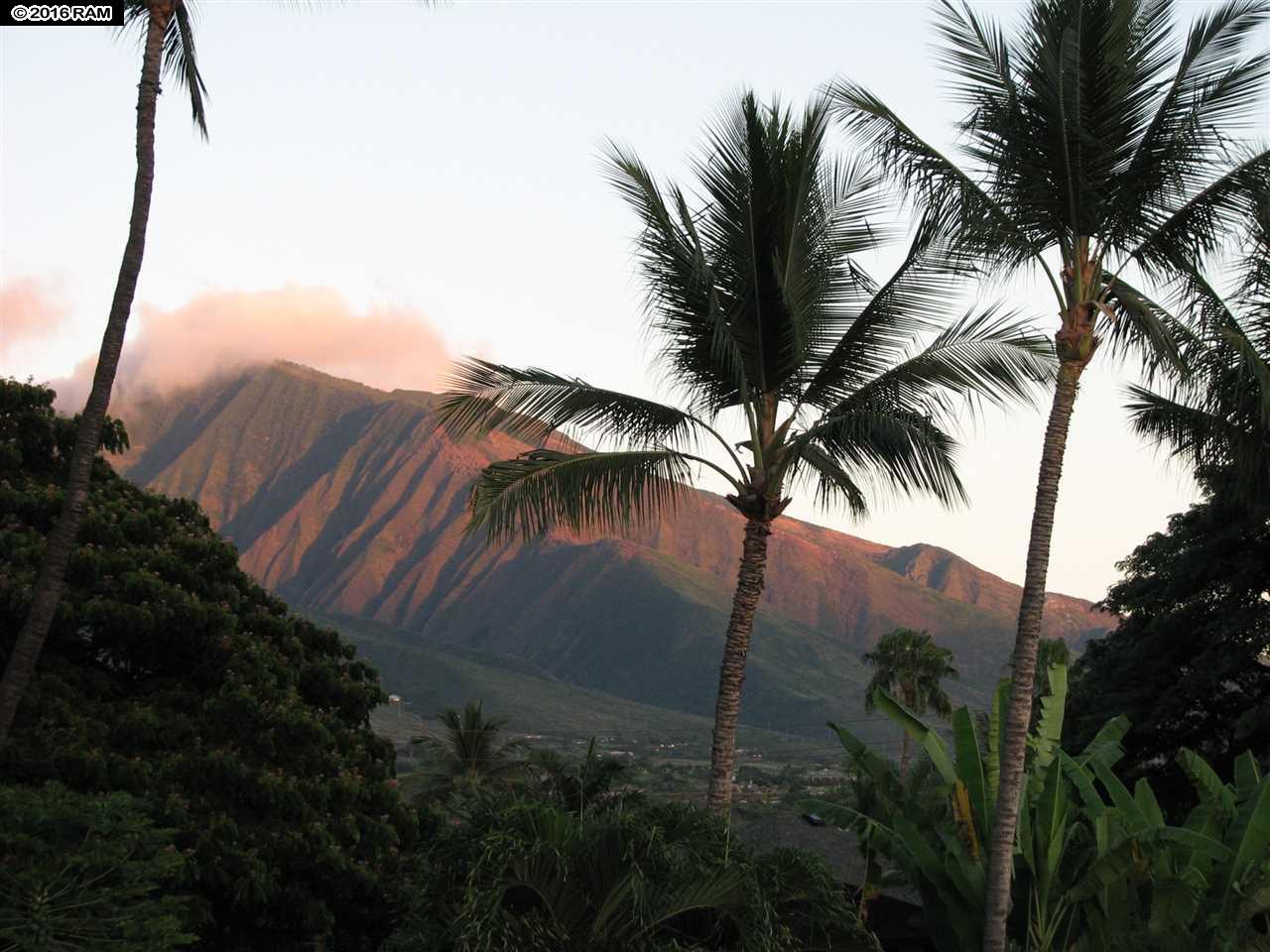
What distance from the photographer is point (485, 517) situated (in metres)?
14.8

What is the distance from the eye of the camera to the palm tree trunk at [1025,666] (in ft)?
38.7

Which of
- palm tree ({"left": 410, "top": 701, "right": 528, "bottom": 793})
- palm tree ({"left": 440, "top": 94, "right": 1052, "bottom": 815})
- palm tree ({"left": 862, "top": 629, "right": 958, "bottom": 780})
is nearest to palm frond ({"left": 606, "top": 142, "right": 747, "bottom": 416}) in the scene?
palm tree ({"left": 440, "top": 94, "right": 1052, "bottom": 815})

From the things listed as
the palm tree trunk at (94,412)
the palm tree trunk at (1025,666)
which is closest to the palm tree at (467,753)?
the palm tree trunk at (94,412)

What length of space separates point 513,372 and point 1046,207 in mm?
6202

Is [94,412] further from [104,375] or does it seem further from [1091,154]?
[1091,154]

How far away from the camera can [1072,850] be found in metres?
16.8

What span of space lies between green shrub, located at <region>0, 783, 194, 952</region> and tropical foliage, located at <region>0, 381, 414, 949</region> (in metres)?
3.10

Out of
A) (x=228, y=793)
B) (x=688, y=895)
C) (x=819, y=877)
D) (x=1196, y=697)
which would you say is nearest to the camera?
(x=688, y=895)

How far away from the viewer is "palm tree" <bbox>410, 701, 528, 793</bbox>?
44.3 m

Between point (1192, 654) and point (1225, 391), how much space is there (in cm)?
1467

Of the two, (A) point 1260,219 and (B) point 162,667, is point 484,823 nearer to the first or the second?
(B) point 162,667

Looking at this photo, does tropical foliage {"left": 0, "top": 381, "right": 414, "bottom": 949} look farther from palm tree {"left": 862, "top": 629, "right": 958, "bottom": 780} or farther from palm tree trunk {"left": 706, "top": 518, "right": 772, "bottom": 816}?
palm tree {"left": 862, "top": 629, "right": 958, "bottom": 780}

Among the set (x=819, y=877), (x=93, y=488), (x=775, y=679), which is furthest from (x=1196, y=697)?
(x=775, y=679)

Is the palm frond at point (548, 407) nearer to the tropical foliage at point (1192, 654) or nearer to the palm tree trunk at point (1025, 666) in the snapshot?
the palm tree trunk at point (1025, 666)
